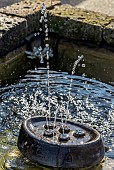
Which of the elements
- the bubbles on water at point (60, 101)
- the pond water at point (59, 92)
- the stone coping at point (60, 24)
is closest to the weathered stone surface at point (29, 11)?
the stone coping at point (60, 24)

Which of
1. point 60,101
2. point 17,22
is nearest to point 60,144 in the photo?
point 60,101

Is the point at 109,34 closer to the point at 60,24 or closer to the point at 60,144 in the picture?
the point at 60,24

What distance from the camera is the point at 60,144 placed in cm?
328

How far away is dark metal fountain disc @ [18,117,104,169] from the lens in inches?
129

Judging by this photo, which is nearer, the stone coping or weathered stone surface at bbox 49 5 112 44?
the stone coping

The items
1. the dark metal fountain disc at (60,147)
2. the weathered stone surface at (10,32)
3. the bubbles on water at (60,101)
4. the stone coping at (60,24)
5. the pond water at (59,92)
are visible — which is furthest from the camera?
the stone coping at (60,24)

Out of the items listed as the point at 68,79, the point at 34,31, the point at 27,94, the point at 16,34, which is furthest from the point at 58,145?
the point at 34,31

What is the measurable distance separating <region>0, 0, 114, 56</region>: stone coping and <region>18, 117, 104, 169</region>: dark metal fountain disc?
81.9 inches

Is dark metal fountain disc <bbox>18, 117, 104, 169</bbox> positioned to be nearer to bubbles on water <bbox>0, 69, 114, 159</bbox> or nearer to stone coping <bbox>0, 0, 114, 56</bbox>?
bubbles on water <bbox>0, 69, 114, 159</bbox>

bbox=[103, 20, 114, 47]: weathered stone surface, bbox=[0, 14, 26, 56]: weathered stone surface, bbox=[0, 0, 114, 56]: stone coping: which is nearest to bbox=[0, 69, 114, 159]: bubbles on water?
bbox=[0, 14, 26, 56]: weathered stone surface

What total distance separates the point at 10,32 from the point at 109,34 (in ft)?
3.76

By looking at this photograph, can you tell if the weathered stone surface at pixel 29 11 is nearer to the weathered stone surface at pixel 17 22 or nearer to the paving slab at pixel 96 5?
the weathered stone surface at pixel 17 22

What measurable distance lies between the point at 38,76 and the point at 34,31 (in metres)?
0.85

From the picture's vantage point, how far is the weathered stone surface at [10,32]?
17.3 ft
